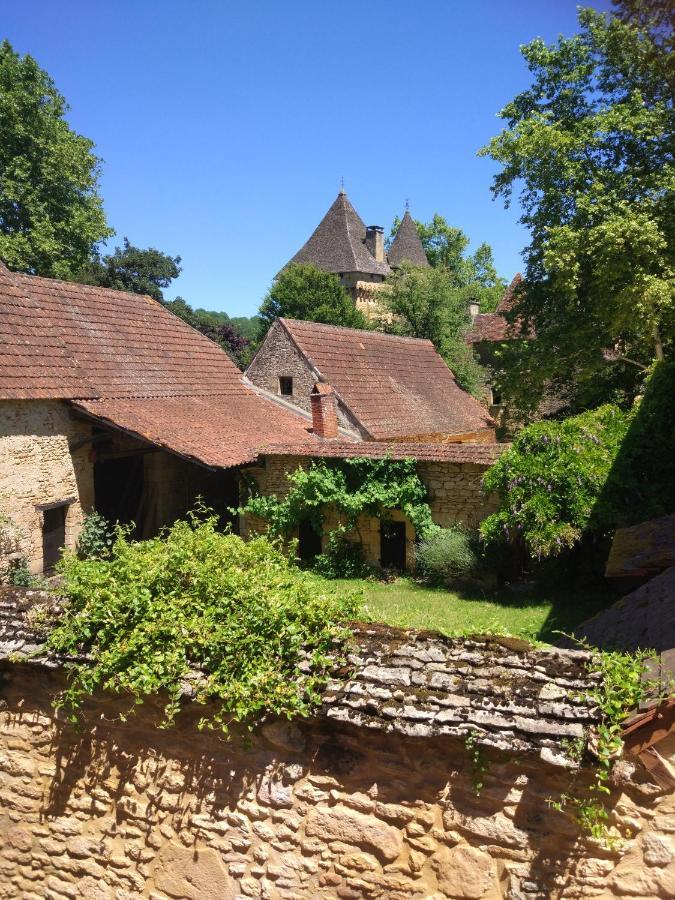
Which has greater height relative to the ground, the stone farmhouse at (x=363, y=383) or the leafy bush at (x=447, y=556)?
the stone farmhouse at (x=363, y=383)

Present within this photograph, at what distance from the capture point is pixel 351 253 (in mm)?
46438

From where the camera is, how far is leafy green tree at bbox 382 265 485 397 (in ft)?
113

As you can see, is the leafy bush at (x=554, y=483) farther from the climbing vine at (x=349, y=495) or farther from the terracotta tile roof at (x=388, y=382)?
the terracotta tile roof at (x=388, y=382)

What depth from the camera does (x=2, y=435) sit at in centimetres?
1220

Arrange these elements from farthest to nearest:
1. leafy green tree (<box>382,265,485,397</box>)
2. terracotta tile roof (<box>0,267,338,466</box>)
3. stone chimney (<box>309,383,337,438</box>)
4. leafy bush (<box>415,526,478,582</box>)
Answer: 1. leafy green tree (<box>382,265,485,397</box>)
2. stone chimney (<box>309,383,337,438</box>)
3. terracotta tile roof (<box>0,267,338,466</box>)
4. leafy bush (<box>415,526,478,582</box>)

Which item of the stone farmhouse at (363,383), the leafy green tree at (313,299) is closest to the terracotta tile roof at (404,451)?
the stone farmhouse at (363,383)

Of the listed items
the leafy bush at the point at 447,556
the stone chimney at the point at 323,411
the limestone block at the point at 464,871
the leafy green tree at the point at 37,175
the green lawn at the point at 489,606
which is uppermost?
the leafy green tree at the point at 37,175

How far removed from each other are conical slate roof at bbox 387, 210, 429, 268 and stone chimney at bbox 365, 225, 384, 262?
70.1 inches

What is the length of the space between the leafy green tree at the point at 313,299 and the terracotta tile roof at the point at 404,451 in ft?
79.3

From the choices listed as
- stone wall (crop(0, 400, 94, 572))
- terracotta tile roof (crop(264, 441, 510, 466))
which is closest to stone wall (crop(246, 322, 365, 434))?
terracotta tile roof (crop(264, 441, 510, 466))

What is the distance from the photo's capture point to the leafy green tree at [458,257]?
183 ft

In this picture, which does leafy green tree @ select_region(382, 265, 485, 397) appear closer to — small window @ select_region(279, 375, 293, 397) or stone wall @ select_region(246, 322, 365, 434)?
stone wall @ select_region(246, 322, 365, 434)

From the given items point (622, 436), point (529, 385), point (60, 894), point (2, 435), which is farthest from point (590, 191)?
point (60, 894)

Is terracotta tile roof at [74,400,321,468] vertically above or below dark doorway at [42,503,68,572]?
above
